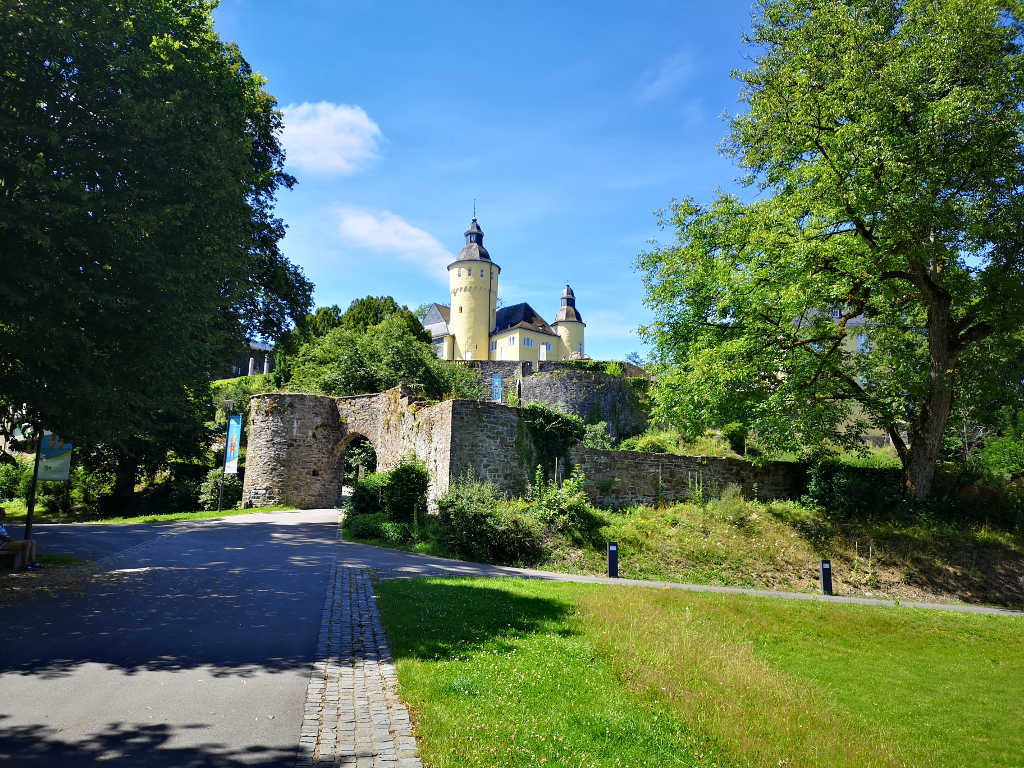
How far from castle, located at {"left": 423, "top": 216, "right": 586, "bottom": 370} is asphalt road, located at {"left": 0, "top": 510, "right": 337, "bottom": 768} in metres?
53.9

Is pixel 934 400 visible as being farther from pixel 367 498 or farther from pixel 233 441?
pixel 233 441

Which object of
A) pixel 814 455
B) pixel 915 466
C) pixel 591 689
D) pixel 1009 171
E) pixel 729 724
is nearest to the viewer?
pixel 729 724

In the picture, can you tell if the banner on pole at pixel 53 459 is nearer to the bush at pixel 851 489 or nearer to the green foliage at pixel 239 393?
the bush at pixel 851 489

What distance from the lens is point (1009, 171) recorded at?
15.4 metres

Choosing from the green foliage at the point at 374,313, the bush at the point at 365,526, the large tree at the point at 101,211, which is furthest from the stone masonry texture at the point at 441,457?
the green foliage at the point at 374,313

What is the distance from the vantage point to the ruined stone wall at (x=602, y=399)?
3425 cm

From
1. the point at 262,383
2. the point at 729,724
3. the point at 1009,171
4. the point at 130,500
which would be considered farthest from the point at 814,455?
the point at 262,383

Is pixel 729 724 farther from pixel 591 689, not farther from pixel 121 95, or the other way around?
pixel 121 95

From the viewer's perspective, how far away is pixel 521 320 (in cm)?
6650

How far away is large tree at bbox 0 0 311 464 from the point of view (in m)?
8.44

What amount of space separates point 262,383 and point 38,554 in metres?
35.7

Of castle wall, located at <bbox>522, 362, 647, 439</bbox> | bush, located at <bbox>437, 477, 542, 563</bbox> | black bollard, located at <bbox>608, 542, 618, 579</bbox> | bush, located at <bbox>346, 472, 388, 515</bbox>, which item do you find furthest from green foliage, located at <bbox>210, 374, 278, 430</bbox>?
black bollard, located at <bbox>608, 542, 618, 579</bbox>

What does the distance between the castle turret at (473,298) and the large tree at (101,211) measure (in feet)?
178

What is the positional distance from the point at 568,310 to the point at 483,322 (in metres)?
11.6
